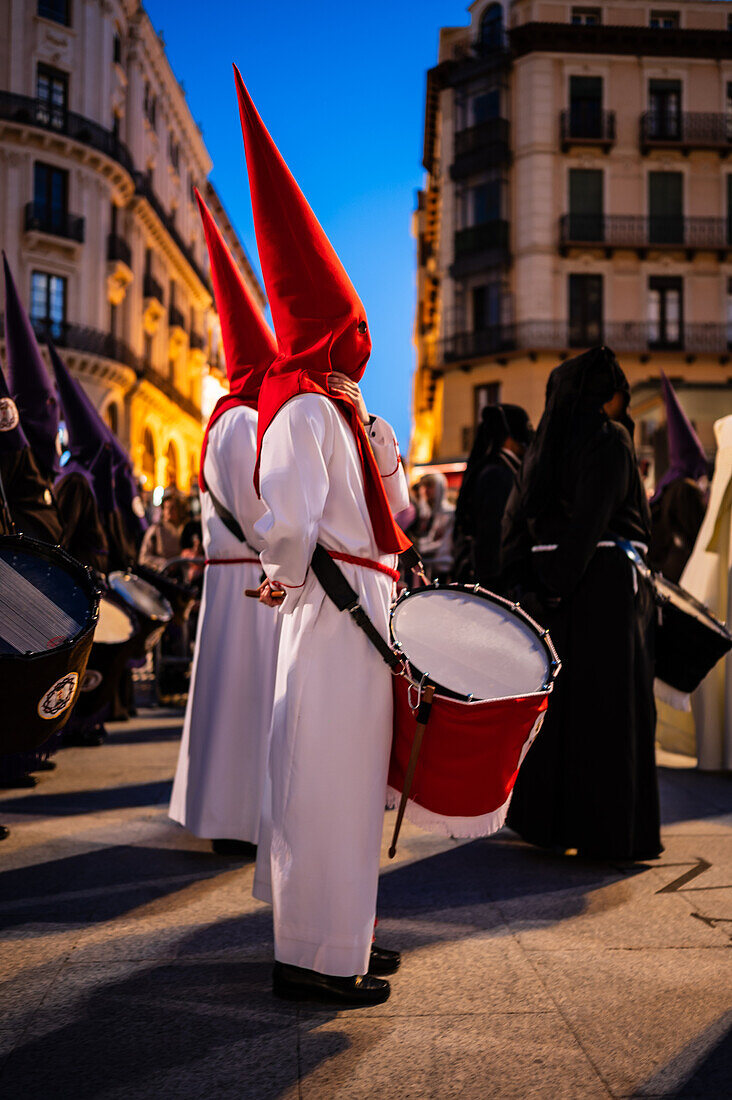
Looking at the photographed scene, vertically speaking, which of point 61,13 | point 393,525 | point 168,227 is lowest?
point 393,525

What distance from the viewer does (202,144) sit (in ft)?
165

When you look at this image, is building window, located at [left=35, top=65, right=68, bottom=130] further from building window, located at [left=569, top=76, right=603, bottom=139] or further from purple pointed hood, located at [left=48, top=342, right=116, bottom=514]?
purple pointed hood, located at [left=48, top=342, right=116, bottom=514]

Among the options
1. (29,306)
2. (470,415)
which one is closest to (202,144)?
(29,306)

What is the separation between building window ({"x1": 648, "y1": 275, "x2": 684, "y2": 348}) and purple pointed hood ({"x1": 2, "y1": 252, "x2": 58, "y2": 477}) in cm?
2778

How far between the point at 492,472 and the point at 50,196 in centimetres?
3000

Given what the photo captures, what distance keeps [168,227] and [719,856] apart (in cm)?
3914

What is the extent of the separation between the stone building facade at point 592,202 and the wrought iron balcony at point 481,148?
61 millimetres

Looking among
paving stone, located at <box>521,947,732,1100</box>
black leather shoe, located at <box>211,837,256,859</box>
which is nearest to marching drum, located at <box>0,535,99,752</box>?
black leather shoe, located at <box>211,837,256,859</box>

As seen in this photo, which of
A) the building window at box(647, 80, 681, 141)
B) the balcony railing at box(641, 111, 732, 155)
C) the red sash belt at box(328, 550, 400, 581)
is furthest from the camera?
the building window at box(647, 80, 681, 141)

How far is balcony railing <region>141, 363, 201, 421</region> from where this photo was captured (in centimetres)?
3616

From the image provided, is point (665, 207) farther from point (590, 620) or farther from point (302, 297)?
point (302, 297)

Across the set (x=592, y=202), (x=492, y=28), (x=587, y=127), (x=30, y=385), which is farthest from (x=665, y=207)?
(x=30, y=385)

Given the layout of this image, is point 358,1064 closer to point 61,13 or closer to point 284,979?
point 284,979

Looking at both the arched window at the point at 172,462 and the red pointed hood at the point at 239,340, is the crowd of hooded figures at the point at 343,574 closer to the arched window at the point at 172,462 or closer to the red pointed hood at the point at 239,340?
the red pointed hood at the point at 239,340
